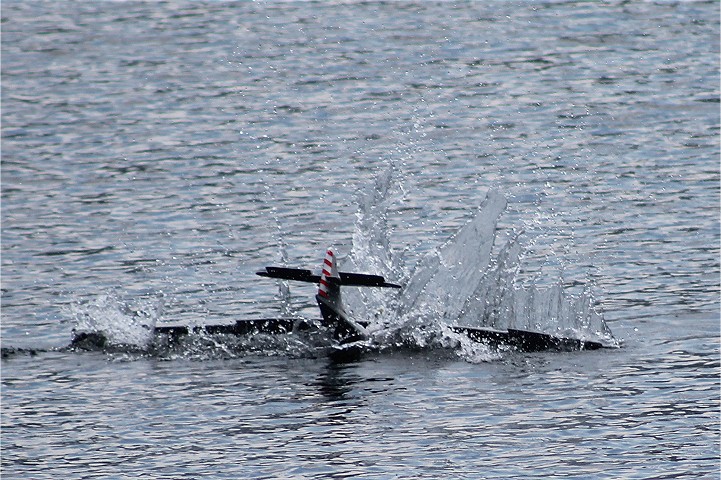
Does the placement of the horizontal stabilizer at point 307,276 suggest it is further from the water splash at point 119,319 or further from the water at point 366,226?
the water splash at point 119,319

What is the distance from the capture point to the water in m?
23.4

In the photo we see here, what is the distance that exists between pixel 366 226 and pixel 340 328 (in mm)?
4751

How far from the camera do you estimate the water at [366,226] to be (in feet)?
76.7

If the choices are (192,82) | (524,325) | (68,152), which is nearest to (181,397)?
(524,325)

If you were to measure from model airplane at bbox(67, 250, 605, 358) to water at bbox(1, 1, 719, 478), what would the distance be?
48cm

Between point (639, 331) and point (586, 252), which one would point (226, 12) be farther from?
point (639, 331)

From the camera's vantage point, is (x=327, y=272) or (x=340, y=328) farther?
(x=340, y=328)

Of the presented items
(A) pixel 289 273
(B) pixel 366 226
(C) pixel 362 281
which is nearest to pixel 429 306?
(C) pixel 362 281

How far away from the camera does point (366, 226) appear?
107 feet

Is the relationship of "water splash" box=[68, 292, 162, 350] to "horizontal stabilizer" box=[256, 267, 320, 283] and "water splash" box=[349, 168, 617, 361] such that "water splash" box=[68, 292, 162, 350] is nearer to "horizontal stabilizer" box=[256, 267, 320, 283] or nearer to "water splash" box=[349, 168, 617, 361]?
"horizontal stabilizer" box=[256, 267, 320, 283]

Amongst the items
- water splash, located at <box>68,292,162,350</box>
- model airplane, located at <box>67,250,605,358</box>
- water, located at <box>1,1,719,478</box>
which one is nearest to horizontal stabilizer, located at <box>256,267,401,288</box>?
model airplane, located at <box>67,250,605,358</box>

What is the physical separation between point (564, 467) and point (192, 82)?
37.6 metres

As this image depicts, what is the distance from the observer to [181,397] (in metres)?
Result: 25.7

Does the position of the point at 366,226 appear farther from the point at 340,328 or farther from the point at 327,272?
the point at 327,272
